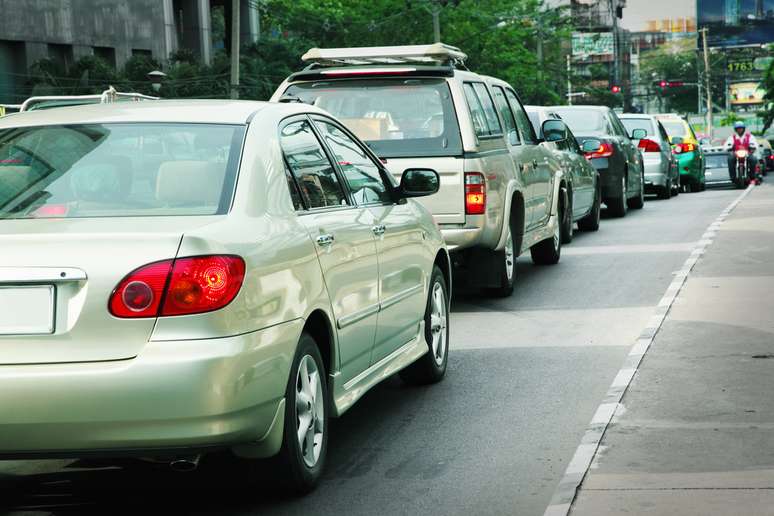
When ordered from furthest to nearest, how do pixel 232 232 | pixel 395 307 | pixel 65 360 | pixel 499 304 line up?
pixel 499 304 < pixel 395 307 < pixel 232 232 < pixel 65 360

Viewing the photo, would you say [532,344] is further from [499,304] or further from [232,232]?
[232,232]

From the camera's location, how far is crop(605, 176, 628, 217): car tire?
22.0 meters

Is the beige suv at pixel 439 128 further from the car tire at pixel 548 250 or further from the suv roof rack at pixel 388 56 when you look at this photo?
the car tire at pixel 548 250

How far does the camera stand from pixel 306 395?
5.77m

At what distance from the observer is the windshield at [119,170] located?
17.8 ft

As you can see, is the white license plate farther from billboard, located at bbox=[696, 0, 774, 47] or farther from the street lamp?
billboard, located at bbox=[696, 0, 774, 47]

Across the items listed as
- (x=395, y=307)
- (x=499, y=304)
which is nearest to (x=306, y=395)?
(x=395, y=307)

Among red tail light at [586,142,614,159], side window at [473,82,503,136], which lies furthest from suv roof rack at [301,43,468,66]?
red tail light at [586,142,614,159]

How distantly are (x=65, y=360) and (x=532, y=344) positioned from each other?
5260 millimetres

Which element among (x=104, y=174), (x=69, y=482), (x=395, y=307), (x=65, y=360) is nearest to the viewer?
(x=65, y=360)

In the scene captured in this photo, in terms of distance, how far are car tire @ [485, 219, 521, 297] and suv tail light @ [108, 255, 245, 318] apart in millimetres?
6985

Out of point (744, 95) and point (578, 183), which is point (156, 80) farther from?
point (744, 95)

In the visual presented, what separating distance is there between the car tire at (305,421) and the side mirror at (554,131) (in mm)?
8154

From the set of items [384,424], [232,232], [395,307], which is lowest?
[384,424]
